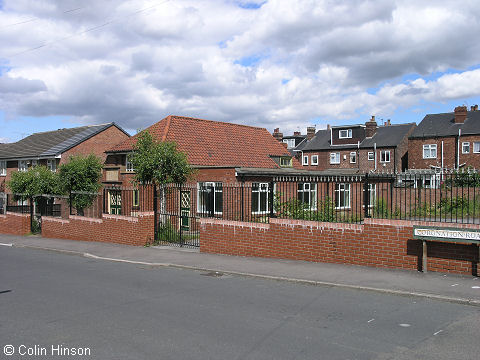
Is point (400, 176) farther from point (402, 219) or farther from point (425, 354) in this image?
point (425, 354)

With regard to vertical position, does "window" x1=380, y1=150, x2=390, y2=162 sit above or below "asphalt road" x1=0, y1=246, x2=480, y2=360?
above

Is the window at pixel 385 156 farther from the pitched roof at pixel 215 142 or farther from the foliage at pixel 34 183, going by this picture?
the foliage at pixel 34 183

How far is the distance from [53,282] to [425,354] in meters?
8.14

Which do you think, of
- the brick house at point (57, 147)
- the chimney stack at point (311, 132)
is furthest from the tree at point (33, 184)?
the chimney stack at point (311, 132)

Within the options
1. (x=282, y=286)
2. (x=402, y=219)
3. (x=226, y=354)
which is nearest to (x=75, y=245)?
(x=282, y=286)

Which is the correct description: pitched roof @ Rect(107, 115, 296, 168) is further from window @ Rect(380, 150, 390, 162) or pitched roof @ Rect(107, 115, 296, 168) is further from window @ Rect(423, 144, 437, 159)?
window @ Rect(380, 150, 390, 162)

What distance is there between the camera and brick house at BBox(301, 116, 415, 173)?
164 feet

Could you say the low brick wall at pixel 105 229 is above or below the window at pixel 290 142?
below

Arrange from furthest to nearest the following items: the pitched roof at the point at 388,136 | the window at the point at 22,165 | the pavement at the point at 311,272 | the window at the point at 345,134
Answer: the window at the point at 345,134 < the pitched roof at the point at 388,136 < the window at the point at 22,165 < the pavement at the point at 311,272

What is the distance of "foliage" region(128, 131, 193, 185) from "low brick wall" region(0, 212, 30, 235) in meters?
7.91

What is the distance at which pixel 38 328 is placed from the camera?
6.45 metres

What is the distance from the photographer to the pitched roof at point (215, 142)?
2606 cm

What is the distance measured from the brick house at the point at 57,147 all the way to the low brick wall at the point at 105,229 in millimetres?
16508

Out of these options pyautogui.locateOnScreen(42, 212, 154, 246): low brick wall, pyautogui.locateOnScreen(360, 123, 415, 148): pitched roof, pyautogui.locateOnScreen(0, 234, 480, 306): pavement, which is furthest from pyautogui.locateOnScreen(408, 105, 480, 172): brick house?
pyautogui.locateOnScreen(0, 234, 480, 306): pavement
